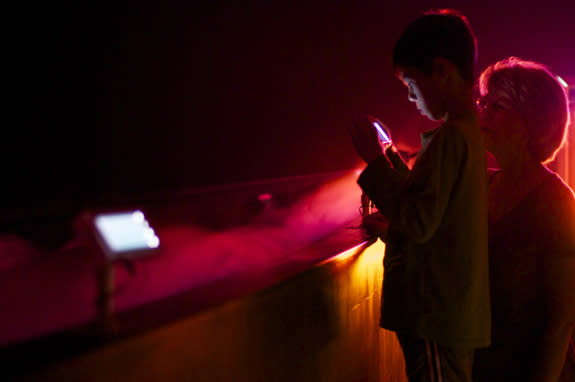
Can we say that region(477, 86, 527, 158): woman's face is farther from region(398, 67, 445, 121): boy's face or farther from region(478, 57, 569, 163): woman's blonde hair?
region(398, 67, 445, 121): boy's face

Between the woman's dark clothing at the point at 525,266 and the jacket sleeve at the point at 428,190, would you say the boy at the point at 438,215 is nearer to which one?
the jacket sleeve at the point at 428,190

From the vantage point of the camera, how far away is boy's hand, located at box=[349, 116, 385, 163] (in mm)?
1004

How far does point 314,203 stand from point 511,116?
2.47 meters

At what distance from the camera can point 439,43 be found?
981 mm

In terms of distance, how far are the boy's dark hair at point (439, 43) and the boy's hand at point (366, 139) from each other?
16cm

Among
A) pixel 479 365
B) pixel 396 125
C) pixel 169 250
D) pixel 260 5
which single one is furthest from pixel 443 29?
pixel 396 125

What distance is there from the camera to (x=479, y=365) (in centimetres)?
129

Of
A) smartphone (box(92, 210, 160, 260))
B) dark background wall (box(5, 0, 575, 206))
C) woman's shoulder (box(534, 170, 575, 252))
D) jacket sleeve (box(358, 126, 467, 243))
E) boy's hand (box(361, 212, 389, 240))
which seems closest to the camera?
smartphone (box(92, 210, 160, 260))

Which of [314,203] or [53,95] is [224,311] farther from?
[314,203]

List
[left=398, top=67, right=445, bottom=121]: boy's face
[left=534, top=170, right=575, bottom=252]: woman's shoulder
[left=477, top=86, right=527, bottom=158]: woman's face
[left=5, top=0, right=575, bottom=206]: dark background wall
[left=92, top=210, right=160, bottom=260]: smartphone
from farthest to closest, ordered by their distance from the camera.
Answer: [left=5, top=0, right=575, bottom=206]: dark background wall < [left=477, top=86, right=527, bottom=158]: woman's face < [left=534, top=170, right=575, bottom=252]: woman's shoulder < [left=398, top=67, right=445, bottom=121]: boy's face < [left=92, top=210, right=160, bottom=260]: smartphone

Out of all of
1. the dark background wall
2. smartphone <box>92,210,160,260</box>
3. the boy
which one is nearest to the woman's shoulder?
the boy

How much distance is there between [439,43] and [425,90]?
0.10 metres

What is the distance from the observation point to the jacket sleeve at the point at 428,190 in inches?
35.6

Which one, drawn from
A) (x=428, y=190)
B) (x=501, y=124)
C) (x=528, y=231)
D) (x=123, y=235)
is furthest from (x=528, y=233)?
(x=123, y=235)
